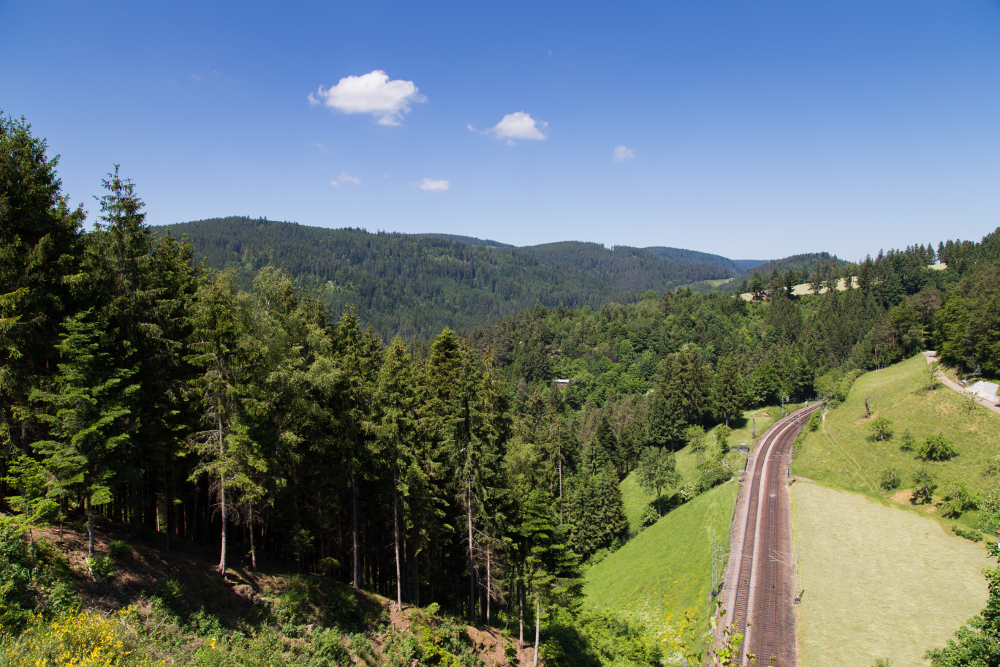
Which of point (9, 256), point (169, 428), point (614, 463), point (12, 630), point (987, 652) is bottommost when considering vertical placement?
point (614, 463)

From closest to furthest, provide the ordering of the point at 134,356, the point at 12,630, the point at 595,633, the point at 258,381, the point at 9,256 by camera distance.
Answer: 1. the point at 12,630
2. the point at 9,256
3. the point at 134,356
4. the point at 258,381
5. the point at 595,633

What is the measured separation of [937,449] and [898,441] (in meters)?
6.74

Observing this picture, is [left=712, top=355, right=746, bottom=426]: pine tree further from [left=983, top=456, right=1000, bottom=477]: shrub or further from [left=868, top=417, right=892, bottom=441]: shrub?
[left=983, top=456, right=1000, bottom=477]: shrub

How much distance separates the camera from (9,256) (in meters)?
17.2

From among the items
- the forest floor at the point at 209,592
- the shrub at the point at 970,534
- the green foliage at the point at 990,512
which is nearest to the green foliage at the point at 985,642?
the forest floor at the point at 209,592

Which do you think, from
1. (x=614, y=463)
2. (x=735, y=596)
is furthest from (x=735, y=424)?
(x=735, y=596)

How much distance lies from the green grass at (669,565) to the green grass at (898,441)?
43.3 feet

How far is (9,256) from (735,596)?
147 feet

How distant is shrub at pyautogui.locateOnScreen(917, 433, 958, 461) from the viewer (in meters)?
55.0

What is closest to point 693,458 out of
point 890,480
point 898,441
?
point 898,441

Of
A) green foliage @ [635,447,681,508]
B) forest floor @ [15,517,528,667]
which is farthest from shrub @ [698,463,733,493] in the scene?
forest floor @ [15,517,528,667]

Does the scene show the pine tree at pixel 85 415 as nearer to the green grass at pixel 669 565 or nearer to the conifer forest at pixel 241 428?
the conifer forest at pixel 241 428

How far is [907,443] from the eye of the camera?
5934 cm

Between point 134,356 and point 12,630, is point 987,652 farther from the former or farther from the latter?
point 134,356
